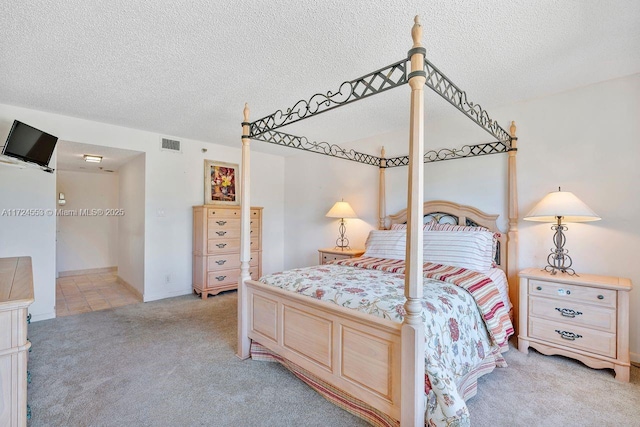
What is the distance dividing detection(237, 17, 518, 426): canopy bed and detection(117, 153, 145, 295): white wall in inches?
103

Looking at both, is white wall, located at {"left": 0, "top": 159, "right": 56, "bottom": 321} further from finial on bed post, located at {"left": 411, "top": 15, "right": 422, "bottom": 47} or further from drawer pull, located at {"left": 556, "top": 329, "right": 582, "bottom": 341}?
drawer pull, located at {"left": 556, "top": 329, "right": 582, "bottom": 341}

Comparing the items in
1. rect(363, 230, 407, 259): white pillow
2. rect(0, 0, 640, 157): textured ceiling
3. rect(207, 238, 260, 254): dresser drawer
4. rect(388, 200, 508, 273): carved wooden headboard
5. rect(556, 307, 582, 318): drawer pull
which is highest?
rect(0, 0, 640, 157): textured ceiling

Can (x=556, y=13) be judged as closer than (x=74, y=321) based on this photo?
Yes

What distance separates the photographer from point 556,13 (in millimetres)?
1714

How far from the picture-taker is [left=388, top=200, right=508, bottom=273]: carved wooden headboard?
9.86 feet

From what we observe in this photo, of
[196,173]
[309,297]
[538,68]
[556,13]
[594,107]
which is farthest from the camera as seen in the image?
[196,173]

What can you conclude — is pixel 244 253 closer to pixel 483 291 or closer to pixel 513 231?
pixel 483 291

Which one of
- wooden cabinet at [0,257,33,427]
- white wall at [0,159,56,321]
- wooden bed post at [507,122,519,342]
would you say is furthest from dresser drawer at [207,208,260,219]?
wooden bed post at [507,122,519,342]

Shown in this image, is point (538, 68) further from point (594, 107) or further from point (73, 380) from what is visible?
point (73, 380)

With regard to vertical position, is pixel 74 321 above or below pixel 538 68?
below

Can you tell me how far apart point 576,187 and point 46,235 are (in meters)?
5.55

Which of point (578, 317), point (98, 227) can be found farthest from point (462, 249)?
point (98, 227)

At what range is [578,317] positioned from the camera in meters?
2.30

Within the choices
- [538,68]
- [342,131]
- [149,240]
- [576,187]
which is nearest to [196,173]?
[149,240]
